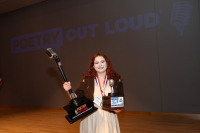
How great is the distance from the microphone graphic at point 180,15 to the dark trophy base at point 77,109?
3.75 m

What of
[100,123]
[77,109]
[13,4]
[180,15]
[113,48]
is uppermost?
[13,4]

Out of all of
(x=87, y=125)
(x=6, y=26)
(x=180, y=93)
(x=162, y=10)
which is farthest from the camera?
(x=6, y=26)

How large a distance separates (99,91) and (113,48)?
11.1 feet

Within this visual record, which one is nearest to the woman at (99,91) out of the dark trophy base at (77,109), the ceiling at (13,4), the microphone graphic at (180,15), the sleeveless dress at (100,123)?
the sleeveless dress at (100,123)

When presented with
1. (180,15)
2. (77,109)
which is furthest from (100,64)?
(180,15)

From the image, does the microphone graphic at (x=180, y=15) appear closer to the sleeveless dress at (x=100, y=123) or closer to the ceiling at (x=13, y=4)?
the sleeveless dress at (x=100, y=123)

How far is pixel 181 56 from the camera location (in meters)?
4.18

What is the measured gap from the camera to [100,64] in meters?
1.71

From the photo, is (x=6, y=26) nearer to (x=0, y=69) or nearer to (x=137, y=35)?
(x=0, y=69)

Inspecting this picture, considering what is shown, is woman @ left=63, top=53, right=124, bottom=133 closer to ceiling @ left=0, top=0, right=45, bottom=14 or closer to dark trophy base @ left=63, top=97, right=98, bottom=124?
dark trophy base @ left=63, top=97, right=98, bottom=124

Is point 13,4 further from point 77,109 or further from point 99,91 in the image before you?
point 77,109

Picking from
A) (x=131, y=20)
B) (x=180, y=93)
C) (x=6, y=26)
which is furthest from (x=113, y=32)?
(x=6, y=26)

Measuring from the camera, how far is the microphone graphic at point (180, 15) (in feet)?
13.6

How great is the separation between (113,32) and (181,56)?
6.57 ft
